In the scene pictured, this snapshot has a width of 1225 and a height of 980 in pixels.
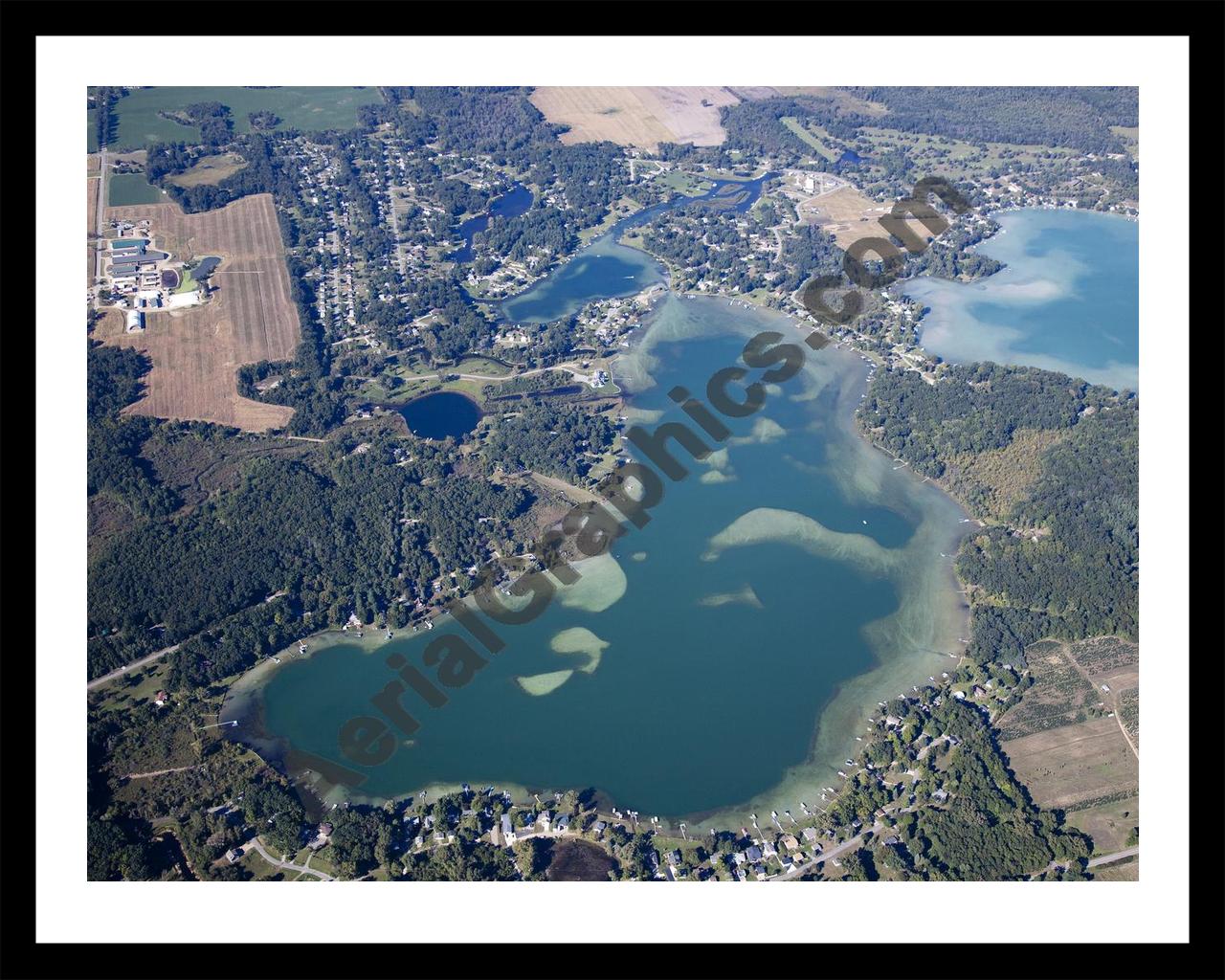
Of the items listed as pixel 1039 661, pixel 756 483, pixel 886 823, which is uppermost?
pixel 756 483

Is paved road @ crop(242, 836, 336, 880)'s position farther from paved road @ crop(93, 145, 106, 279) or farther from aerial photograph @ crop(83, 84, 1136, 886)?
paved road @ crop(93, 145, 106, 279)

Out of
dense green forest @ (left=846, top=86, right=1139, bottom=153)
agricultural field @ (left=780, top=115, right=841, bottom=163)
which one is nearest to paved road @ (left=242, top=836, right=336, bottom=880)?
agricultural field @ (left=780, top=115, right=841, bottom=163)

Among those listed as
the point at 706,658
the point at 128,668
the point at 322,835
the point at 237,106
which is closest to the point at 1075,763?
the point at 706,658

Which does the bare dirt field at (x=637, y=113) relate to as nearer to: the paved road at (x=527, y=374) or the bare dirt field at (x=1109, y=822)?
the paved road at (x=527, y=374)

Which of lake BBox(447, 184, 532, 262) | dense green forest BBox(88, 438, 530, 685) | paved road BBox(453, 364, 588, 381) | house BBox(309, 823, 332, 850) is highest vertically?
lake BBox(447, 184, 532, 262)

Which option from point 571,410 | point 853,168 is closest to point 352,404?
point 571,410

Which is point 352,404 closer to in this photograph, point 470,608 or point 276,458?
point 276,458
